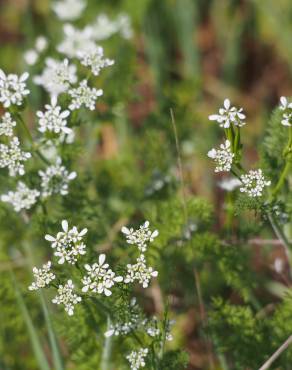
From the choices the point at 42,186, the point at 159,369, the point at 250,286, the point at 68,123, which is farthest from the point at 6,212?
the point at 250,286

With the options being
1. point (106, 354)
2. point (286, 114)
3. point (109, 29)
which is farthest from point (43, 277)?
point (109, 29)

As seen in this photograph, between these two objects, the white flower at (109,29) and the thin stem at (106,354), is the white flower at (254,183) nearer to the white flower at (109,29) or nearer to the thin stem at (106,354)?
the thin stem at (106,354)

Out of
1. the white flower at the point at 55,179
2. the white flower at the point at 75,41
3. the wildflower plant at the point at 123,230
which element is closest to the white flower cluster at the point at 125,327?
the wildflower plant at the point at 123,230

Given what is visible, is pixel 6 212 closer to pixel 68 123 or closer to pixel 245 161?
pixel 68 123

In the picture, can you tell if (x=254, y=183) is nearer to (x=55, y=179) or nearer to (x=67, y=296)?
(x=67, y=296)

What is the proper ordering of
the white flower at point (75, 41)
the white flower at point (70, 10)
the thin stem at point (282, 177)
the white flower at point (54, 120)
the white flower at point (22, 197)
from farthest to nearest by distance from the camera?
the white flower at point (70, 10)
the white flower at point (75, 41)
the white flower at point (22, 197)
the white flower at point (54, 120)
the thin stem at point (282, 177)

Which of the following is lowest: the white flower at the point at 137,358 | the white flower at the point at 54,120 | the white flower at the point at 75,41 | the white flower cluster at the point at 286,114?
the white flower at the point at 137,358
